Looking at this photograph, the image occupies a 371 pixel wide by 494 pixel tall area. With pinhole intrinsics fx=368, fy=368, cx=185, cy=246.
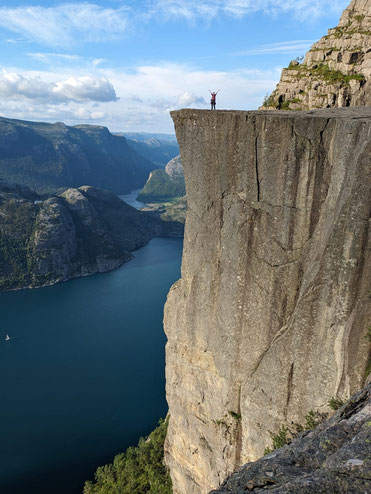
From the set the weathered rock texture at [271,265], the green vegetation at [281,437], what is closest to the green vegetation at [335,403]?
the weathered rock texture at [271,265]

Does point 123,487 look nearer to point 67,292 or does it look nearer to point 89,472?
point 89,472

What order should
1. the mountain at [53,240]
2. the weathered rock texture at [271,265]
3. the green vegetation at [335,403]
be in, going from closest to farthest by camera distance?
1. the weathered rock texture at [271,265]
2. the green vegetation at [335,403]
3. the mountain at [53,240]

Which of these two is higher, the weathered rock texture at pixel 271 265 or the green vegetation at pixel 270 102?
the green vegetation at pixel 270 102

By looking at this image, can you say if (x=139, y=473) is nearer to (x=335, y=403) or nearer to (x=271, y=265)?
(x=335, y=403)

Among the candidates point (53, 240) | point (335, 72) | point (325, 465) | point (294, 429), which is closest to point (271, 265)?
point (294, 429)

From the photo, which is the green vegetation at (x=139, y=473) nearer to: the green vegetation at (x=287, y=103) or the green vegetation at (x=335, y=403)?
the green vegetation at (x=335, y=403)

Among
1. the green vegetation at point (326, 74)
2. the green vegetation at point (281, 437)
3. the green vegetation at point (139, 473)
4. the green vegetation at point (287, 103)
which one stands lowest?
the green vegetation at point (139, 473)

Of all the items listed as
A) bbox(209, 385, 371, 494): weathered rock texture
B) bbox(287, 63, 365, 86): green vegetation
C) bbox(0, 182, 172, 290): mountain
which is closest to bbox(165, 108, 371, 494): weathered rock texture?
bbox(209, 385, 371, 494): weathered rock texture
